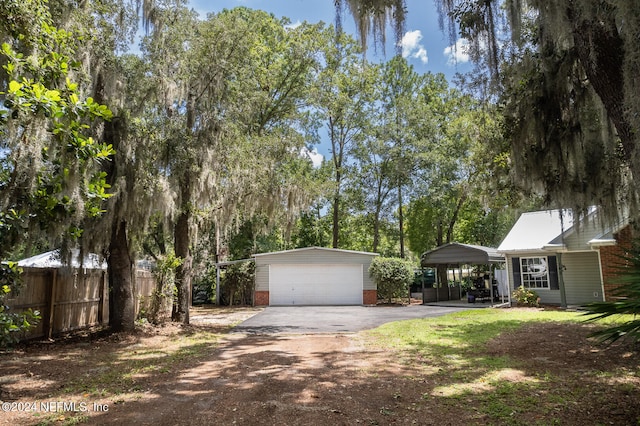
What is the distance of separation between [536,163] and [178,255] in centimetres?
876

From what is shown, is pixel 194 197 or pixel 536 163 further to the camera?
pixel 194 197

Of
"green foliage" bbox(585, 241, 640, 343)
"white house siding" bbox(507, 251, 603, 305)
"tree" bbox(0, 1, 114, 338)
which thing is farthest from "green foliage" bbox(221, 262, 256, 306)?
"green foliage" bbox(585, 241, 640, 343)

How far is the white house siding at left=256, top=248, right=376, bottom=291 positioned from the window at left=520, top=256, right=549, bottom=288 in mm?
6693

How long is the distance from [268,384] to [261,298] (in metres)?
14.7

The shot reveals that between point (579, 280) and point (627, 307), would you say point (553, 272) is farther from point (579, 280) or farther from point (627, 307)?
point (627, 307)

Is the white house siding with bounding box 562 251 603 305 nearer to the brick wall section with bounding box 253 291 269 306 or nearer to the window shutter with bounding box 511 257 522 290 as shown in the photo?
the window shutter with bounding box 511 257 522 290

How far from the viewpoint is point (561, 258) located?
14094 millimetres

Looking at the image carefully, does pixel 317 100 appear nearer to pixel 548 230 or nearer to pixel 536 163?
pixel 548 230

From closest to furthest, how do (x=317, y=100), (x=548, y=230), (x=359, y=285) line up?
(x=548, y=230)
(x=359, y=285)
(x=317, y=100)

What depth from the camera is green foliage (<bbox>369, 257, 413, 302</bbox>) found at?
18797mm

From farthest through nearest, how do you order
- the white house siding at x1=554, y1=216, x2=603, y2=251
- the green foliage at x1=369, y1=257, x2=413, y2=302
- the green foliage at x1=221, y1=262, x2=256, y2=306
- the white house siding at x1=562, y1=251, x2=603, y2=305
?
the green foliage at x1=221, y1=262, x2=256, y2=306
the green foliage at x1=369, y1=257, x2=413, y2=302
the white house siding at x1=562, y1=251, x2=603, y2=305
the white house siding at x1=554, y1=216, x2=603, y2=251

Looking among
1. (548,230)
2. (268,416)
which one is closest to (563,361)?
(268,416)

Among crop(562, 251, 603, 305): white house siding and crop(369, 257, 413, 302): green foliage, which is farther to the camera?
crop(369, 257, 413, 302): green foliage

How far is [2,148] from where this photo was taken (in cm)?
548
